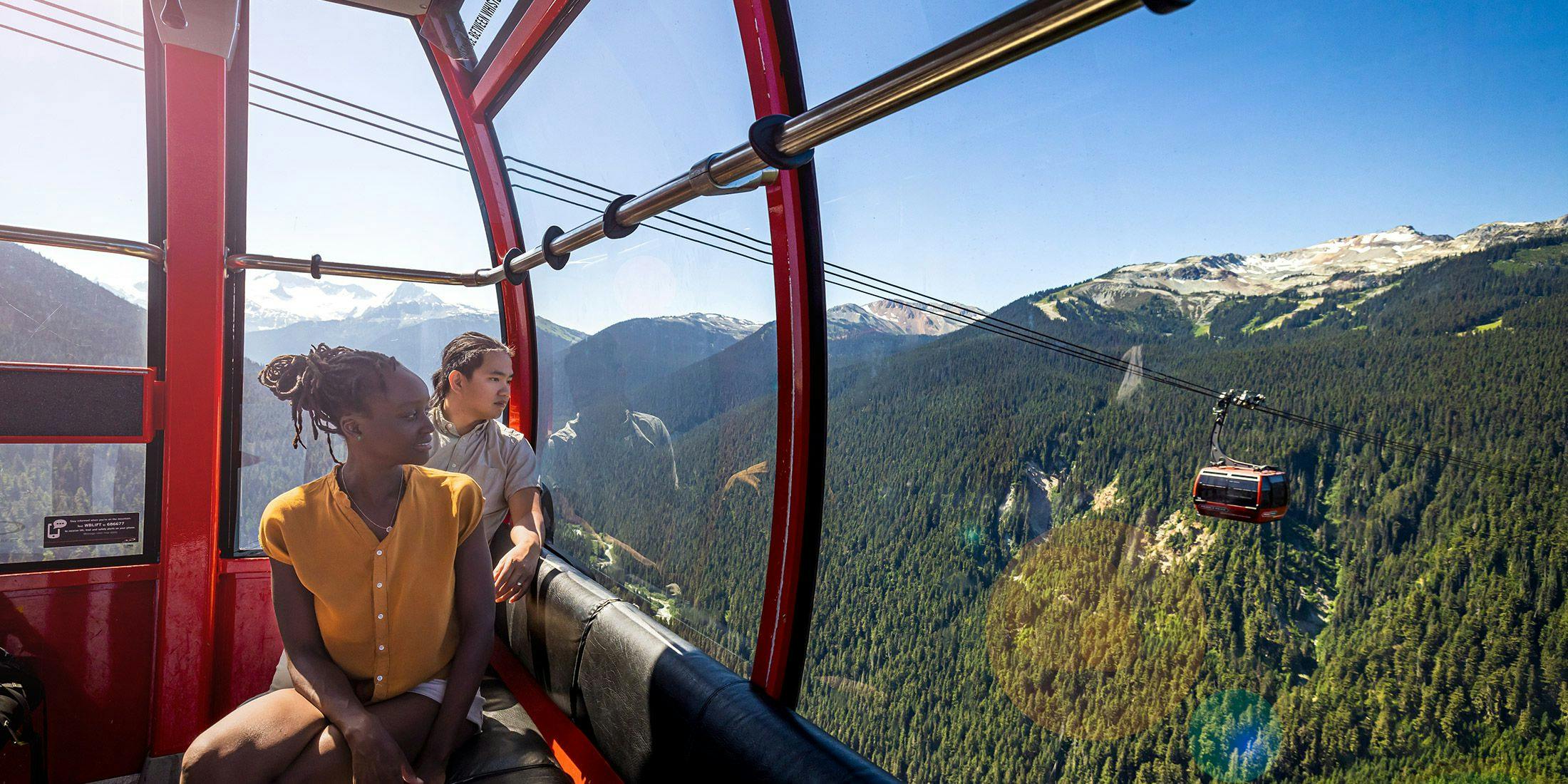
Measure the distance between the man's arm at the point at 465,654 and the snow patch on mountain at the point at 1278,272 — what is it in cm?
152

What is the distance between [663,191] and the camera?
1.53m

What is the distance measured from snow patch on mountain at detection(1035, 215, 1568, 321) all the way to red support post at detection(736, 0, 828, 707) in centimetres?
57

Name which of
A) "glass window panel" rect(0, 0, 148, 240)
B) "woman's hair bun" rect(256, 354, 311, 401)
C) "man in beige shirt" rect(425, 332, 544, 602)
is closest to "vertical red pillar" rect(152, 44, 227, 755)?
"glass window panel" rect(0, 0, 148, 240)

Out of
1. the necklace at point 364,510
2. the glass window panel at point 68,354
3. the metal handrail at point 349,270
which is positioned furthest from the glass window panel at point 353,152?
the necklace at point 364,510

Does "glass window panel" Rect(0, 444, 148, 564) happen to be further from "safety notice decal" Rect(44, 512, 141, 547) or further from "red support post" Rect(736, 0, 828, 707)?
"red support post" Rect(736, 0, 828, 707)

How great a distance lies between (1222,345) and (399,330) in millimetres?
3487

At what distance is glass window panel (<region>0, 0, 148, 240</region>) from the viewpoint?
2.51 meters

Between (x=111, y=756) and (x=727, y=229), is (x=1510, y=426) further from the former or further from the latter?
(x=111, y=756)

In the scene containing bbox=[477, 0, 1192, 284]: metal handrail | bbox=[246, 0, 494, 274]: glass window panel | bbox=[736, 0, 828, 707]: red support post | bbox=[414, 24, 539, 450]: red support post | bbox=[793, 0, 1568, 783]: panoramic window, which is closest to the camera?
bbox=[477, 0, 1192, 284]: metal handrail

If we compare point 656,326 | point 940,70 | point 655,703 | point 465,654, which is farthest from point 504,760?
point 940,70

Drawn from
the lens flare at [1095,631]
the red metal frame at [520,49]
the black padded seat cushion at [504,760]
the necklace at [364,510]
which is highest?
the red metal frame at [520,49]

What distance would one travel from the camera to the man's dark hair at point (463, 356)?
2.52m

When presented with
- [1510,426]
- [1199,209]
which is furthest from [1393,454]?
[1199,209]

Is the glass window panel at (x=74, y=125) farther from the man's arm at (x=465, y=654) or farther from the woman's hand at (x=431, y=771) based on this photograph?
the woman's hand at (x=431, y=771)
